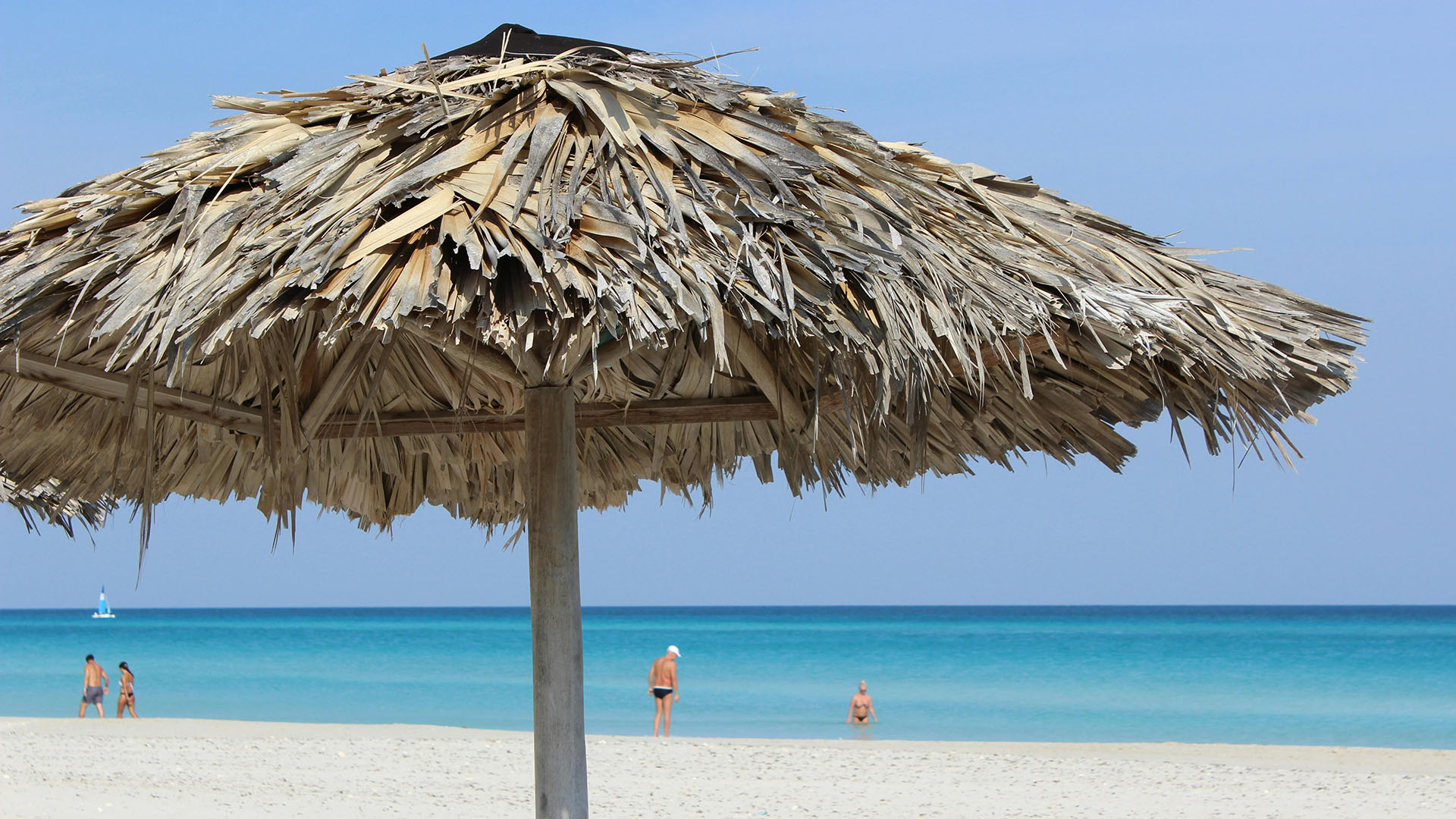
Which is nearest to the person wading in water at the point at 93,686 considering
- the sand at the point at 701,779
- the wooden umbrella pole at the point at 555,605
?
the sand at the point at 701,779

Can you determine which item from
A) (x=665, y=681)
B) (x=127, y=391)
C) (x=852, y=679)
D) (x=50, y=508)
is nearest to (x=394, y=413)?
(x=127, y=391)

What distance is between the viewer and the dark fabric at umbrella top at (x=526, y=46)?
244cm

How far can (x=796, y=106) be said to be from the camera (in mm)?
2387

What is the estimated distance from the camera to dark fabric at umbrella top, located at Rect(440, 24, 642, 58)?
244 cm

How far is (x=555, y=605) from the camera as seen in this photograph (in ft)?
8.59

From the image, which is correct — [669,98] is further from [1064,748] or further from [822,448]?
[1064,748]

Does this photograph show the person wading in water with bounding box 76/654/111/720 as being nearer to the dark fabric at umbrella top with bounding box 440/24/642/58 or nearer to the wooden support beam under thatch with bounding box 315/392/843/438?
the wooden support beam under thatch with bounding box 315/392/843/438

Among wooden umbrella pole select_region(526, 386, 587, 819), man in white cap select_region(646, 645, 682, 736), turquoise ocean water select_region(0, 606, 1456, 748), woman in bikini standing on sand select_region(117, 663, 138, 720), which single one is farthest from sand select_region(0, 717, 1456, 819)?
turquoise ocean water select_region(0, 606, 1456, 748)

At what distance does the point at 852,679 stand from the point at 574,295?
2107cm

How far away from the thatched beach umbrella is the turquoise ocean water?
36.7ft

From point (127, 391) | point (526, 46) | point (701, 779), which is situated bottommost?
point (701, 779)

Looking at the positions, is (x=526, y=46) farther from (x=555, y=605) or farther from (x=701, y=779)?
(x=701, y=779)

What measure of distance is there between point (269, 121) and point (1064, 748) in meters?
9.98

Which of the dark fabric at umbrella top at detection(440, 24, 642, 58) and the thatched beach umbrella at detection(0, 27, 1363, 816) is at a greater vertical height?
the dark fabric at umbrella top at detection(440, 24, 642, 58)
